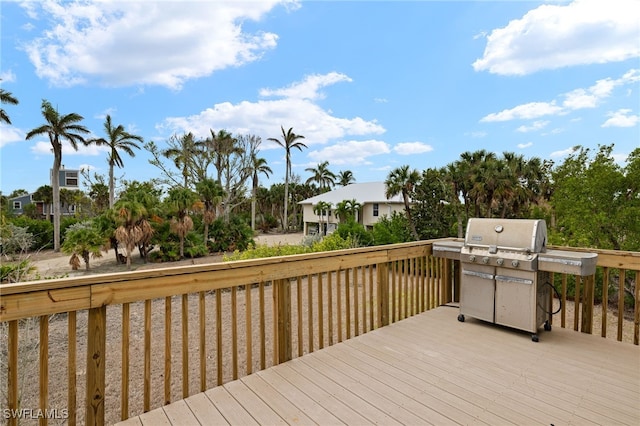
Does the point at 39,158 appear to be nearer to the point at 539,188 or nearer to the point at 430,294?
the point at 430,294

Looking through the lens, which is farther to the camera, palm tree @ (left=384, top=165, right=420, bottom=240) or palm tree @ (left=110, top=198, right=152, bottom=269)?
palm tree @ (left=384, top=165, right=420, bottom=240)

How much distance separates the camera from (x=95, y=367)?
1685 mm

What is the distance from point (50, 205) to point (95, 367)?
3684 cm

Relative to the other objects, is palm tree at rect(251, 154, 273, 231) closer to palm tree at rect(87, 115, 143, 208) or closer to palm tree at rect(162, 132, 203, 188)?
palm tree at rect(162, 132, 203, 188)

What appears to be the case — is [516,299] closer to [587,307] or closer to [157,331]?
[587,307]

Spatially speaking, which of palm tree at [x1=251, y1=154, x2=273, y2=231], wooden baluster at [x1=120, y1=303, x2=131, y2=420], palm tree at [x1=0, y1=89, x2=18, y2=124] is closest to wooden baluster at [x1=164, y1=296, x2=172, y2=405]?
wooden baluster at [x1=120, y1=303, x2=131, y2=420]

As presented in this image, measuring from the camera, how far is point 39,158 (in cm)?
1877

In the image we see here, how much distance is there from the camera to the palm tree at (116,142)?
2070 centimetres

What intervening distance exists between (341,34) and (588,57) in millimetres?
5129

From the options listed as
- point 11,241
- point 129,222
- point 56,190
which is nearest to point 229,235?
point 129,222

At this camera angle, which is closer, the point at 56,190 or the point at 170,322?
the point at 170,322

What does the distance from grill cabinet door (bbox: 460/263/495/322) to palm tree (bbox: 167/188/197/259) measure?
13.0 meters

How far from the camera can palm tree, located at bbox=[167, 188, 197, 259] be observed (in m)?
14.1

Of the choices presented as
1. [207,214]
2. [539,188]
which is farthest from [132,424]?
[539,188]
